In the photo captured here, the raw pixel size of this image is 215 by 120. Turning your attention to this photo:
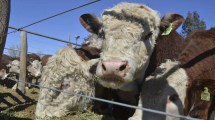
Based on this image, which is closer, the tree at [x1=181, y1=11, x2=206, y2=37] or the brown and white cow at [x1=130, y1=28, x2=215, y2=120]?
the brown and white cow at [x1=130, y1=28, x2=215, y2=120]

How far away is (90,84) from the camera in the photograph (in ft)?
20.8

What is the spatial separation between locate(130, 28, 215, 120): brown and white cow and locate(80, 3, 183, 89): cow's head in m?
0.31

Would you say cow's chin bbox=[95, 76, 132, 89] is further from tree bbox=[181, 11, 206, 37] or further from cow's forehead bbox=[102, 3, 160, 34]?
tree bbox=[181, 11, 206, 37]

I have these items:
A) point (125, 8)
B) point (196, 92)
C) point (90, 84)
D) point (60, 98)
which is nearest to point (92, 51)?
point (90, 84)

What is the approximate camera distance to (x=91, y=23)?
5.37 metres

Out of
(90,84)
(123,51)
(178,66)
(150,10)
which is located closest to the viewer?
(123,51)

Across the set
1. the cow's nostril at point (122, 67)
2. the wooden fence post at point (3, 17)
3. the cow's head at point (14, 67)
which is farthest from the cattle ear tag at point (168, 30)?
the cow's head at point (14, 67)

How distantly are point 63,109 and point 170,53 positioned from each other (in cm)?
201

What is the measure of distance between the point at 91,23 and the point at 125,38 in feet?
3.45

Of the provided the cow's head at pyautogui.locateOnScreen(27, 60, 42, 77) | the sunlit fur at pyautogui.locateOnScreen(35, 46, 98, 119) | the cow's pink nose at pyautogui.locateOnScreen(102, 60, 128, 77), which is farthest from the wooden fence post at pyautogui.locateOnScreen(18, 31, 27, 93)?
the cow's head at pyautogui.locateOnScreen(27, 60, 42, 77)

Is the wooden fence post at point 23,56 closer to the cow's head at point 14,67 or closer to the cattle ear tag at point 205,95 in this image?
the cattle ear tag at point 205,95

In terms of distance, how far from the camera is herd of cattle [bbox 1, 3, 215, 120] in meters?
4.37

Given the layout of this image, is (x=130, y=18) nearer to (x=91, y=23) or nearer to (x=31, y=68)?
(x=91, y=23)

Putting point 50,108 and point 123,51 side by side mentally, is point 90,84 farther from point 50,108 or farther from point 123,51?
point 123,51
